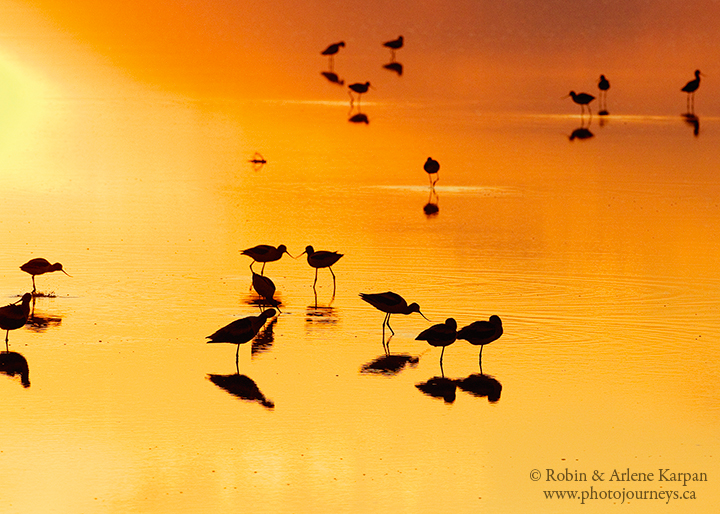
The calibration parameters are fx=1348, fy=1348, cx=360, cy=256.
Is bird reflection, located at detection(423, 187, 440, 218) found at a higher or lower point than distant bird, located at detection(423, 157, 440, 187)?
lower

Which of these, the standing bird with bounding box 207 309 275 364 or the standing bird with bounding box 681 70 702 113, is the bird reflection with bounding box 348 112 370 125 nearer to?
the standing bird with bounding box 681 70 702 113

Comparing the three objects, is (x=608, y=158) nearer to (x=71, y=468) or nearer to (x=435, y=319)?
(x=435, y=319)

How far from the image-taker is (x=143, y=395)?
10531 mm

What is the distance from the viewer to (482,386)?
1095 centimetres

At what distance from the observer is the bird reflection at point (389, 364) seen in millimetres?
11375

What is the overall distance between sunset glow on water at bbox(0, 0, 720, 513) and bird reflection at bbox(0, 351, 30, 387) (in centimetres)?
6

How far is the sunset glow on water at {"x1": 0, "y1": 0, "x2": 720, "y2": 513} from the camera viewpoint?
8.96 metres

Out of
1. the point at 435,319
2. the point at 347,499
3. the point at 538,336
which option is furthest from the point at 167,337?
the point at 347,499

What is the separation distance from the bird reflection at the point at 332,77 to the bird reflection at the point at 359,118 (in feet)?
23.0

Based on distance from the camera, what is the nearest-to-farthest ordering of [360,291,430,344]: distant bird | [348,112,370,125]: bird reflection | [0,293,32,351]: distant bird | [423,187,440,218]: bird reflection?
1. [0,293,32,351]: distant bird
2. [360,291,430,344]: distant bird
3. [423,187,440,218]: bird reflection
4. [348,112,370,125]: bird reflection

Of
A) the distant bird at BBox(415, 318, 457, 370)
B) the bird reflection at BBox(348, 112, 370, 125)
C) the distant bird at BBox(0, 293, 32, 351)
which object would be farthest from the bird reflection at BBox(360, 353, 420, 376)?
the bird reflection at BBox(348, 112, 370, 125)

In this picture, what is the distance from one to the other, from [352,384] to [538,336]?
2360 millimetres

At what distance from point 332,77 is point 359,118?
29.6 feet

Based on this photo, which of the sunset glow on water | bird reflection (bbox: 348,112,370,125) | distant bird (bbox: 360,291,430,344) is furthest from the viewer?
bird reflection (bbox: 348,112,370,125)
